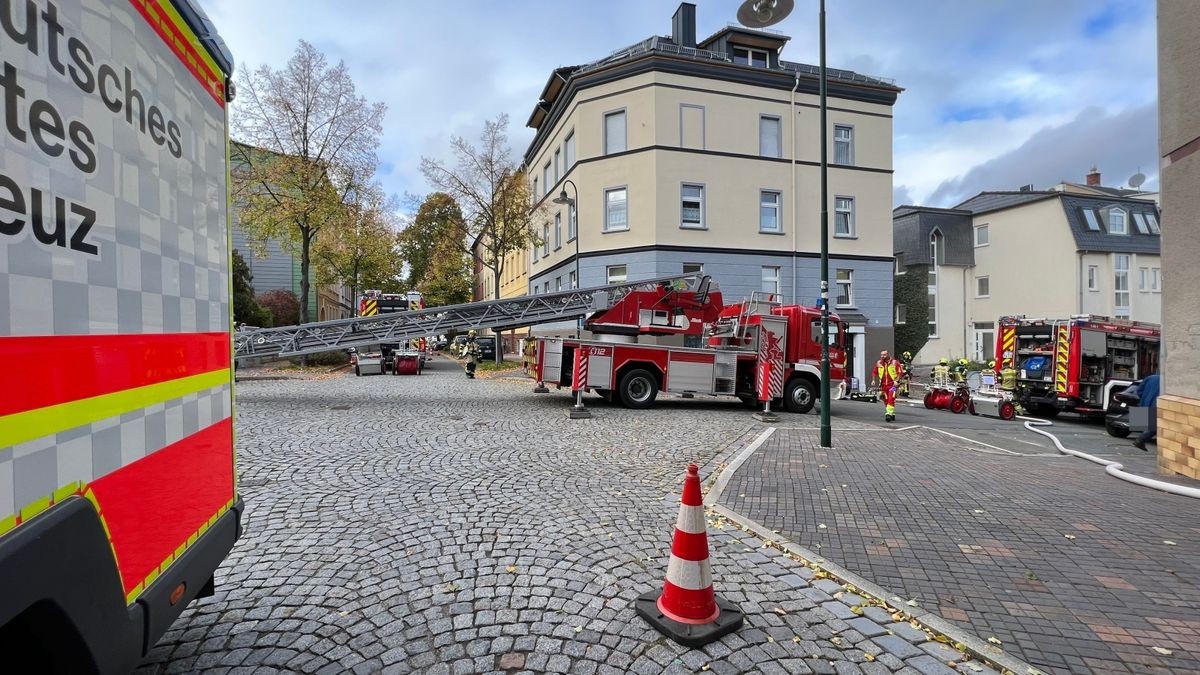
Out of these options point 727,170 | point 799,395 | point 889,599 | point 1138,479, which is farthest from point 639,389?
point 727,170

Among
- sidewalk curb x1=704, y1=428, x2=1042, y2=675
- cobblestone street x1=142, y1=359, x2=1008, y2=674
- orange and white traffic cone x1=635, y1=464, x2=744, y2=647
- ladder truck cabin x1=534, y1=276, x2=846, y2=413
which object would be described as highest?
ladder truck cabin x1=534, y1=276, x2=846, y2=413

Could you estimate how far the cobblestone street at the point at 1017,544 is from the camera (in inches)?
127

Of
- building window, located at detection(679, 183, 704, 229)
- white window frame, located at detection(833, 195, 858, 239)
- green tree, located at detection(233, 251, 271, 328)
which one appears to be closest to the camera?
building window, located at detection(679, 183, 704, 229)

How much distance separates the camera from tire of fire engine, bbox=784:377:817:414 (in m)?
14.3

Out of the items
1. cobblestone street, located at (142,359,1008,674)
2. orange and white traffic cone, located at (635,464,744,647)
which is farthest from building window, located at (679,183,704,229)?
orange and white traffic cone, located at (635,464,744,647)

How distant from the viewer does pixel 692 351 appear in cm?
1379

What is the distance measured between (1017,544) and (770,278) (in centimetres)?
2089

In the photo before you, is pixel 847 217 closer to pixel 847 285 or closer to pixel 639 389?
pixel 847 285

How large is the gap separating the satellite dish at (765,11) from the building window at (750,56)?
17.7 metres

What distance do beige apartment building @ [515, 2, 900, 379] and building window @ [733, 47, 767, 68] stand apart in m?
0.08

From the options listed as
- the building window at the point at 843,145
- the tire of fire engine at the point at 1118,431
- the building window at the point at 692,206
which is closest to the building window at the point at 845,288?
the building window at the point at 843,145

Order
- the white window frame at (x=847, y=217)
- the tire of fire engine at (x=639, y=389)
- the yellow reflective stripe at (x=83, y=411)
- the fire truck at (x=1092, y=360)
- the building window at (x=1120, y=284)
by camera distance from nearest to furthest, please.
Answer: the yellow reflective stripe at (x=83, y=411)
the tire of fire engine at (x=639, y=389)
the fire truck at (x=1092, y=360)
the white window frame at (x=847, y=217)
the building window at (x=1120, y=284)

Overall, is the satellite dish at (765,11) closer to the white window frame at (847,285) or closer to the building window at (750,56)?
the building window at (750,56)

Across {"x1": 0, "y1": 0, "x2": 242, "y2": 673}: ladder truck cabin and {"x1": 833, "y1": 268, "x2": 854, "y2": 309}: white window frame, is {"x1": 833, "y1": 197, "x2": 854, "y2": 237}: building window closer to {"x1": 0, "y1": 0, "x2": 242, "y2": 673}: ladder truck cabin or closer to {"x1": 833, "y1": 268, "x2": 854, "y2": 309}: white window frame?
{"x1": 833, "y1": 268, "x2": 854, "y2": 309}: white window frame
